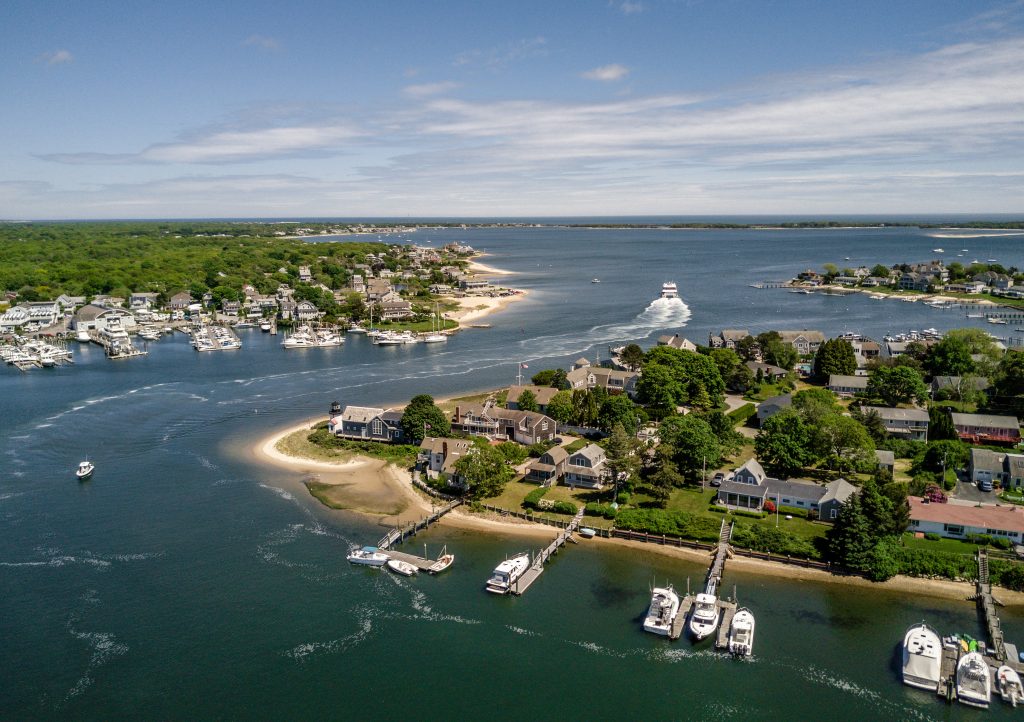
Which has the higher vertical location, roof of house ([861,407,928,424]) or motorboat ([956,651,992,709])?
roof of house ([861,407,928,424])

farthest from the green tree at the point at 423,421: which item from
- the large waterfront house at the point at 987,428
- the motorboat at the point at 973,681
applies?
the large waterfront house at the point at 987,428

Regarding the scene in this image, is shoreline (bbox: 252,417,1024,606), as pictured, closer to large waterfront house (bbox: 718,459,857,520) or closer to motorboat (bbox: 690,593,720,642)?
motorboat (bbox: 690,593,720,642)

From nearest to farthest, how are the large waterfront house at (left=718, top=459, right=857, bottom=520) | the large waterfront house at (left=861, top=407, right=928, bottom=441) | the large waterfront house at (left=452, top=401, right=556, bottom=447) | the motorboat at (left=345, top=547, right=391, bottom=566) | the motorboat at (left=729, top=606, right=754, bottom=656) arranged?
the motorboat at (left=729, top=606, right=754, bottom=656) → the motorboat at (left=345, top=547, right=391, bottom=566) → the large waterfront house at (left=718, top=459, right=857, bottom=520) → the large waterfront house at (left=861, top=407, right=928, bottom=441) → the large waterfront house at (left=452, top=401, right=556, bottom=447)

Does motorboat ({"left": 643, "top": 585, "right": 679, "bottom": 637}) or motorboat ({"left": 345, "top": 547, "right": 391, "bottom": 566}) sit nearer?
motorboat ({"left": 643, "top": 585, "right": 679, "bottom": 637})

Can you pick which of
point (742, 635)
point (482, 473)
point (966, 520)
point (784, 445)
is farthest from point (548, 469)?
point (966, 520)

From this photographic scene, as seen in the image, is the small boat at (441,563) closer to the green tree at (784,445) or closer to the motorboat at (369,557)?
the motorboat at (369,557)

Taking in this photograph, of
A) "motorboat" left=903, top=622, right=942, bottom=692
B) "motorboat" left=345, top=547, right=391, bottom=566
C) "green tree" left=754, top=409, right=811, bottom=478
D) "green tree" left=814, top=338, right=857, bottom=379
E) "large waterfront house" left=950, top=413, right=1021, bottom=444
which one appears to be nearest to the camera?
"motorboat" left=903, top=622, right=942, bottom=692

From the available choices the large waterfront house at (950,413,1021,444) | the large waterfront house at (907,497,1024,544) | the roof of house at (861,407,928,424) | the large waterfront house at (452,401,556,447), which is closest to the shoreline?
the large waterfront house at (907,497,1024,544)
